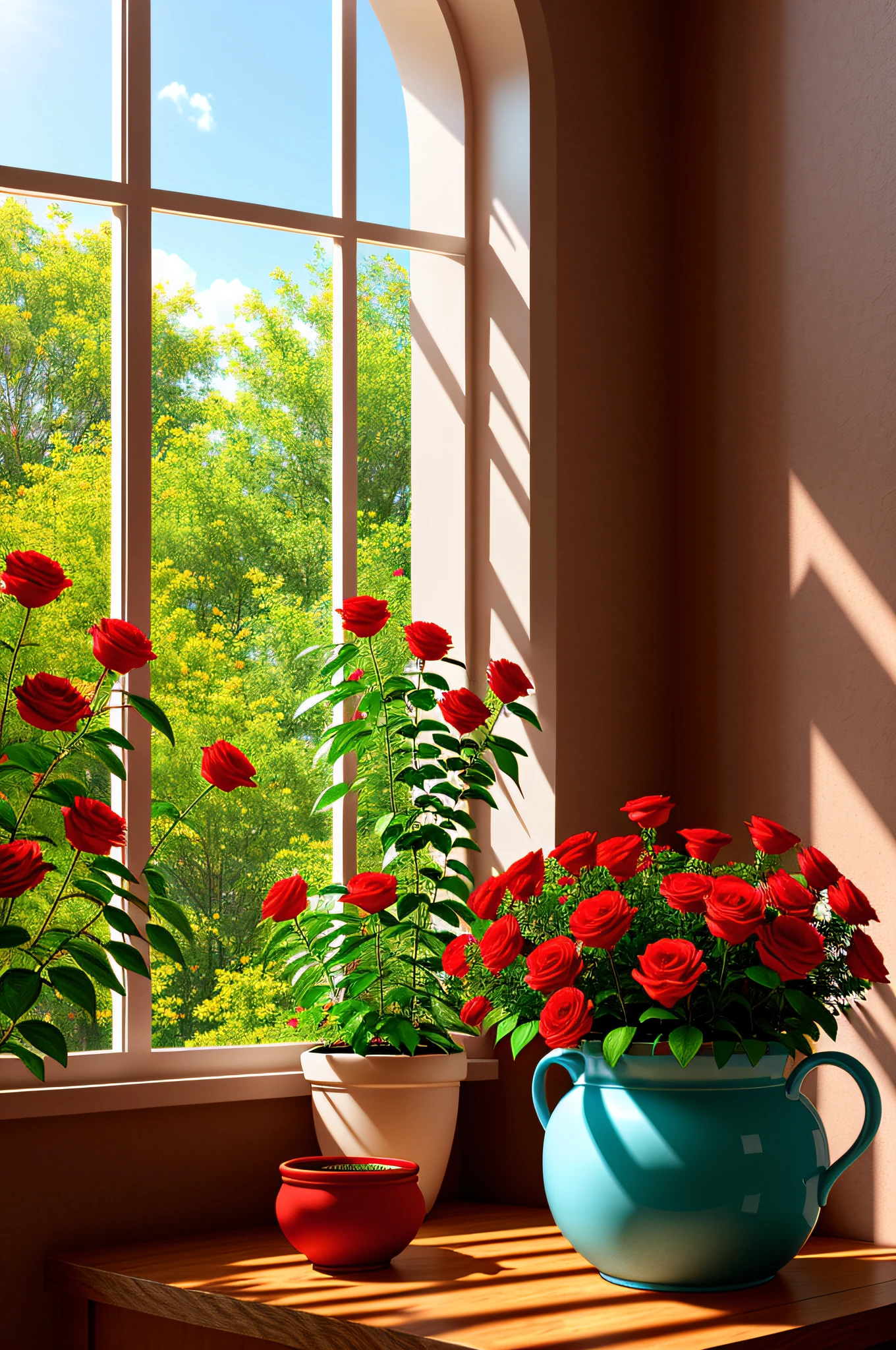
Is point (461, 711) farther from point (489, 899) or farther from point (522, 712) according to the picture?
point (489, 899)

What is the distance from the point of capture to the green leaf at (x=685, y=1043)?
188 cm

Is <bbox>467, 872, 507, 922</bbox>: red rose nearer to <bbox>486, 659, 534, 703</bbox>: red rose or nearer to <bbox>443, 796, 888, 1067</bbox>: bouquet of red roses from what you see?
<bbox>443, 796, 888, 1067</bbox>: bouquet of red roses

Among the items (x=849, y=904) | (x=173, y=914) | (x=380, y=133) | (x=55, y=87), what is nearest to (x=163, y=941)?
(x=173, y=914)

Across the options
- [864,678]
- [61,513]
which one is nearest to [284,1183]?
[864,678]

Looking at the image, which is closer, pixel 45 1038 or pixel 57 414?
pixel 45 1038

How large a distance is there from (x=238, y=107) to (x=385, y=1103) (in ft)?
35.5

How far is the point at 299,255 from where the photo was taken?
41.1ft

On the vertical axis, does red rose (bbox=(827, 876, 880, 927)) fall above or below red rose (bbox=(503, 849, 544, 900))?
below

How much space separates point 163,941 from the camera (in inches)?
89.0

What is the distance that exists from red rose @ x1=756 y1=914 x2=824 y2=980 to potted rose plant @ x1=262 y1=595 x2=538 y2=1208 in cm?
75

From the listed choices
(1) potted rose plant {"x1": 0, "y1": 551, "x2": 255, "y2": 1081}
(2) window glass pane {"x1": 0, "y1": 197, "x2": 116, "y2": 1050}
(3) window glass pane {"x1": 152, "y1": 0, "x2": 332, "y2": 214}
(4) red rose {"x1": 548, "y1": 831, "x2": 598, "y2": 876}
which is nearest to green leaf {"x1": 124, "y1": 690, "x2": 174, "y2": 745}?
(1) potted rose plant {"x1": 0, "y1": 551, "x2": 255, "y2": 1081}

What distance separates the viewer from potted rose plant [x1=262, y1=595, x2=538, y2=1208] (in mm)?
2516

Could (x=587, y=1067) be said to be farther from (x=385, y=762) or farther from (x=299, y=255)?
(x=299, y=255)

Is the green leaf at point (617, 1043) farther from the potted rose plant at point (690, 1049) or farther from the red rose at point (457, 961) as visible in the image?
the red rose at point (457, 961)
